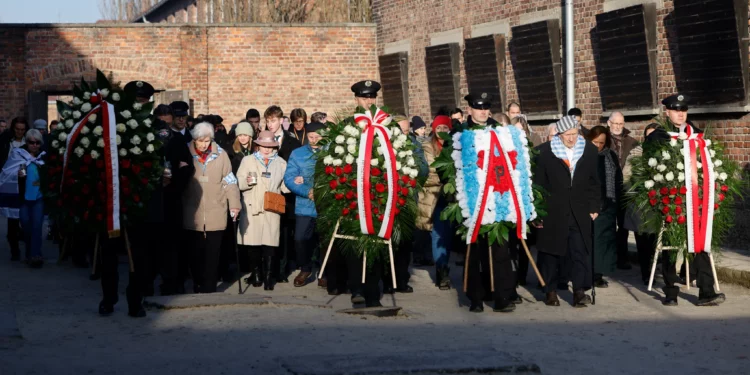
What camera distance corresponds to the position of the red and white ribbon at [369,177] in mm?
11227

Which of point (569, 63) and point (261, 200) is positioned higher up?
point (569, 63)

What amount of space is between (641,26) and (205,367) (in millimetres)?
11561

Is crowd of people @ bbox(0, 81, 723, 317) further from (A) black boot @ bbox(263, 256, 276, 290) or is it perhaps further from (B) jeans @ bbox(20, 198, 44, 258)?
(B) jeans @ bbox(20, 198, 44, 258)

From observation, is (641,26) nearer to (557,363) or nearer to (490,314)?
(490,314)

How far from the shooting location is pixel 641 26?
18.0 m

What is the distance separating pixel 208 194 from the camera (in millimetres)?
12609

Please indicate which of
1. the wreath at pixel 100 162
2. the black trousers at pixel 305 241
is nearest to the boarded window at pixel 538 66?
the black trousers at pixel 305 241

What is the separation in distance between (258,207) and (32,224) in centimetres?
402

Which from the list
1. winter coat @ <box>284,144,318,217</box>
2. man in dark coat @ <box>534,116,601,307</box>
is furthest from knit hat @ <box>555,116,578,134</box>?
winter coat @ <box>284,144,318,217</box>

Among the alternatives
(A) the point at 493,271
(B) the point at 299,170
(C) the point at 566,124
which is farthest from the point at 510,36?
(A) the point at 493,271

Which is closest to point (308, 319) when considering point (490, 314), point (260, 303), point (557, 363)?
point (260, 303)

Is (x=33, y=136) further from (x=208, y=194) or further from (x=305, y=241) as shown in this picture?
(x=305, y=241)

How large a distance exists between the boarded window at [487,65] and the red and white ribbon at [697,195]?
11218 millimetres

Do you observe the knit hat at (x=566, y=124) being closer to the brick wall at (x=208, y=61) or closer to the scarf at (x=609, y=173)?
the scarf at (x=609, y=173)
